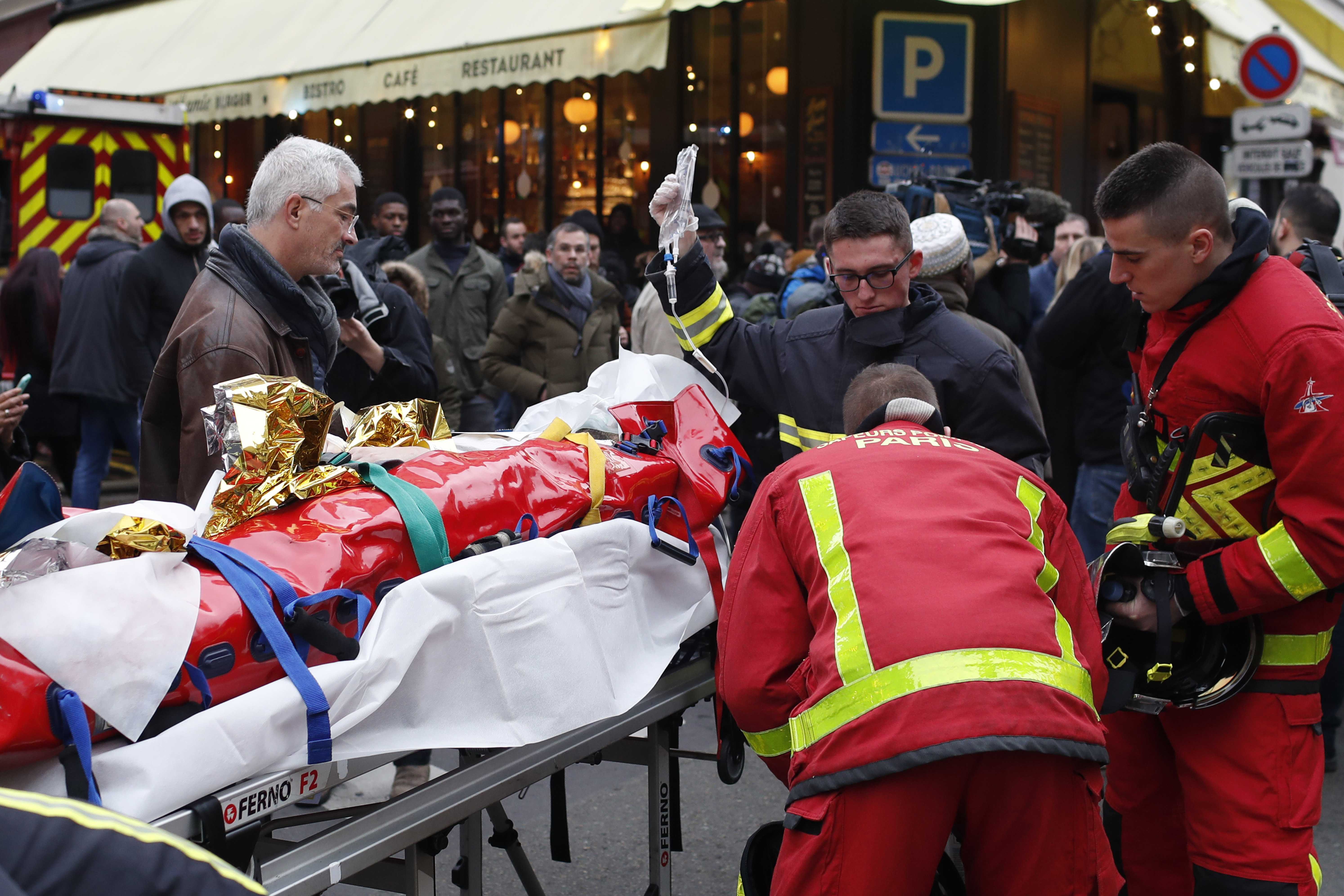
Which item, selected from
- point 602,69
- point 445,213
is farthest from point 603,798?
point 602,69

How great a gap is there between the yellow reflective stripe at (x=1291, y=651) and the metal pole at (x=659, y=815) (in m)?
1.35

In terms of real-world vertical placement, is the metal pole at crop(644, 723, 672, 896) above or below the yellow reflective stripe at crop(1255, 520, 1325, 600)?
below

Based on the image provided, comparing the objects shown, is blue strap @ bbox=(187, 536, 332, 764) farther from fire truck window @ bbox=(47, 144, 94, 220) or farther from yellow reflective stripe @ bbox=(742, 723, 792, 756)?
fire truck window @ bbox=(47, 144, 94, 220)

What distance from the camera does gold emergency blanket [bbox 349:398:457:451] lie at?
2.59 m

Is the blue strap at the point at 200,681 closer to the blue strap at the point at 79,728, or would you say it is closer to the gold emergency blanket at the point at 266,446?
the blue strap at the point at 79,728

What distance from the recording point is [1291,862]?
2.34m

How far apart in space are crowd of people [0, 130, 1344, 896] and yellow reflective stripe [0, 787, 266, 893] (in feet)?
3.52

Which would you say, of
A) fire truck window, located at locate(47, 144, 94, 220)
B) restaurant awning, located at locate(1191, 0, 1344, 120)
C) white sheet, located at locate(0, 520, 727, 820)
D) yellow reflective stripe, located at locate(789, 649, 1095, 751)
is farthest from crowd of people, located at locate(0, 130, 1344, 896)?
restaurant awning, located at locate(1191, 0, 1344, 120)

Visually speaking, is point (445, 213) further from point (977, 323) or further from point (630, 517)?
point (630, 517)

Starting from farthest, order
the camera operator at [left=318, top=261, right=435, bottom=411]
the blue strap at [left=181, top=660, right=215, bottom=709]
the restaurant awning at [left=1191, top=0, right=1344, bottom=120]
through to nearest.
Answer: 1. the restaurant awning at [left=1191, top=0, right=1344, bottom=120]
2. the camera operator at [left=318, top=261, right=435, bottom=411]
3. the blue strap at [left=181, top=660, right=215, bottom=709]

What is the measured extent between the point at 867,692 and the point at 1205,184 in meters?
1.33

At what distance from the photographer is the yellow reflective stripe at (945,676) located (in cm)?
185

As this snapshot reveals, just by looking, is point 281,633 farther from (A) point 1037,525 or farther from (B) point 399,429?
(A) point 1037,525

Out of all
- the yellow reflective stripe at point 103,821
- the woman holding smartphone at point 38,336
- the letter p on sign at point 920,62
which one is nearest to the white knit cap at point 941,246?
the yellow reflective stripe at point 103,821
